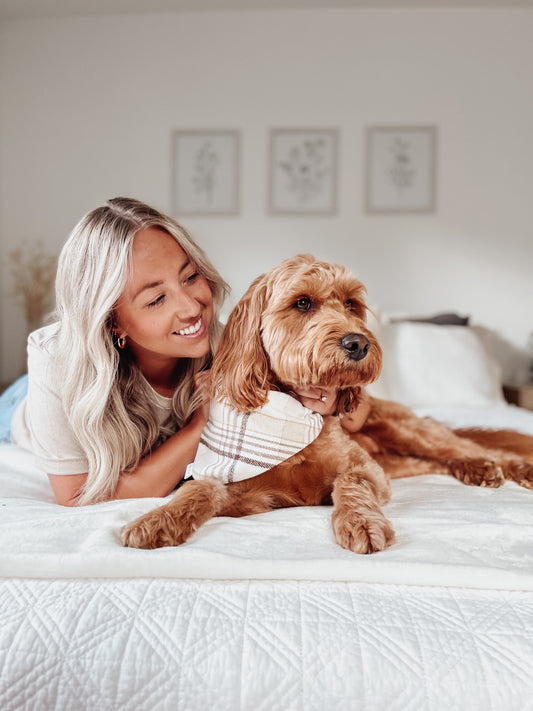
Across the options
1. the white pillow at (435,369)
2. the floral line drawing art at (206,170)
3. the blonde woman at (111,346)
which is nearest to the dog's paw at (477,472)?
the blonde woman at (111,346)

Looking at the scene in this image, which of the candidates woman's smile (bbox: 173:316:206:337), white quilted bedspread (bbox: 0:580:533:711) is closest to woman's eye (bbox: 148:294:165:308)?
woman's smile (bbox: 173:316:206:337)

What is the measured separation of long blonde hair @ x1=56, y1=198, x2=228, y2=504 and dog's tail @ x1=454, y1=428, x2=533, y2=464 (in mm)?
1230

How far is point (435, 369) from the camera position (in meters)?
3.64

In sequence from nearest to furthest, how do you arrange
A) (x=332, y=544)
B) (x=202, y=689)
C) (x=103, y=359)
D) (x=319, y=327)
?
(x=202, y=689), (x=332, y=544), (x=319, y=327), (x=103, y=359)

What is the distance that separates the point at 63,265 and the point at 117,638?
3.64ft

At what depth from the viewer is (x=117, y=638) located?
896 mm

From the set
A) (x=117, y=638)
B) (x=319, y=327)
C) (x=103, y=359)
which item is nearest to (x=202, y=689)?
(x=117, y=638)

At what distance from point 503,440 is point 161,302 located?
4.51ft

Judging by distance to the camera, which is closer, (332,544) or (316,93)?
(332,544)

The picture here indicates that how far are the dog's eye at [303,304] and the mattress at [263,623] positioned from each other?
59 cm

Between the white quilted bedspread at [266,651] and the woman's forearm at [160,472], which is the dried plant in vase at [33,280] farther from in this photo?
the white quilted bedspread at [266,651]

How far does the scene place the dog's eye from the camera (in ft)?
4.74

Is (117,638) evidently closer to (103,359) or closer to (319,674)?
(319,674)

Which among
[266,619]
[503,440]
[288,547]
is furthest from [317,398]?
[503,440]
